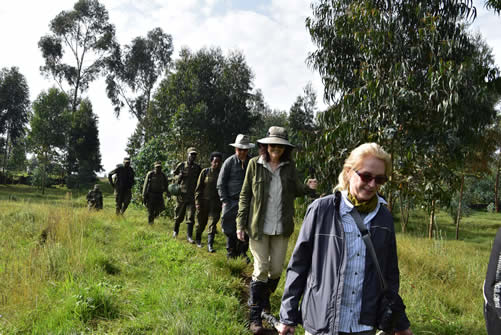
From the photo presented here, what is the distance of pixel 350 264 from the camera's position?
205 cm

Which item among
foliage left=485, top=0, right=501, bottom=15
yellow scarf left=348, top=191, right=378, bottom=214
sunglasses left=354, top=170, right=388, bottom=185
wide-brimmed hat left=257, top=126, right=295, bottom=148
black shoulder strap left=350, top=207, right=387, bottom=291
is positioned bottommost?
black shoulder strap left=350, top=207, right=387, bottom=291

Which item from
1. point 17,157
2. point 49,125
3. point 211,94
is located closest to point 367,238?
point 211,94

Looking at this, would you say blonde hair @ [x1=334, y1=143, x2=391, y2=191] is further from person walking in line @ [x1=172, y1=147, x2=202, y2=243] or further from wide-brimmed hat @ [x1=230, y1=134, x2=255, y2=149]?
person walking in line @ [x1=172, y1=147, x2=202, y2=243]

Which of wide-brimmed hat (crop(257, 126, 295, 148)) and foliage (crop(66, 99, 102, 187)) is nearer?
wide-brimmed hat (crop(257, 126, 295, 148))

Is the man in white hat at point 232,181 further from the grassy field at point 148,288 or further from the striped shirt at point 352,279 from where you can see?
the striped shirt at point 352,279

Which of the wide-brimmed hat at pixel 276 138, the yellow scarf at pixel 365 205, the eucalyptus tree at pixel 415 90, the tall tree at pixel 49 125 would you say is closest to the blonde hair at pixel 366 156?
the yellow scarf at pixel 365 205

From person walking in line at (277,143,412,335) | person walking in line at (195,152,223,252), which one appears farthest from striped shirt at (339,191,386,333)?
person walking in line at (195,152,223,252)

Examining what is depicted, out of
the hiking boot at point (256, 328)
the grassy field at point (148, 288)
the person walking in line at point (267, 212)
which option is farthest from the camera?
the person walking in line at point (267, 212)

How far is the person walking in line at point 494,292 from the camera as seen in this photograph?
76.3 inches

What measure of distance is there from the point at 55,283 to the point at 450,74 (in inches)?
300

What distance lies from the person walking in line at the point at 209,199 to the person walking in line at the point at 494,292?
569cm

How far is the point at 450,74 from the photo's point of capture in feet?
24.4

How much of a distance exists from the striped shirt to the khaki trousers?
192cm

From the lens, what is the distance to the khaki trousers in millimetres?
3906
